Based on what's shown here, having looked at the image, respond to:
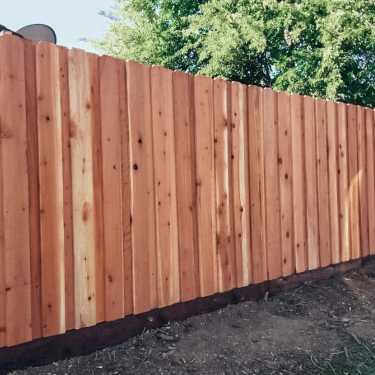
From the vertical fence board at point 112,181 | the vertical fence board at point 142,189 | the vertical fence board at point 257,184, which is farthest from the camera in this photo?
the vertical fence board at point 257,184

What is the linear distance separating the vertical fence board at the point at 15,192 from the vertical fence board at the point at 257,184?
1.91 m

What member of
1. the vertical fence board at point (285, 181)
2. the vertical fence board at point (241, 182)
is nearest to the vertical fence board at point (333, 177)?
the vertical fence board at point (285, 181)

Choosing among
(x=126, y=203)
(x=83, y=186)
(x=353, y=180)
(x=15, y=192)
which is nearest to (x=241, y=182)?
(x=126, y=203)

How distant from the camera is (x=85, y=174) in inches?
110

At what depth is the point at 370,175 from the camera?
511 centimetres

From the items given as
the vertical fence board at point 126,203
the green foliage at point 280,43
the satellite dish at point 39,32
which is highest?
the green foliage at point 280,43

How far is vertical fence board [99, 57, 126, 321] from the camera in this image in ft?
9.45

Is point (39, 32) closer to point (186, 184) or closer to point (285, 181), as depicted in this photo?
point (186, 184)

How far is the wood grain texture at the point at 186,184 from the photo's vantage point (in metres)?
3.32

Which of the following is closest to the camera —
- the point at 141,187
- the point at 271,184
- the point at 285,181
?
the point at 141,187

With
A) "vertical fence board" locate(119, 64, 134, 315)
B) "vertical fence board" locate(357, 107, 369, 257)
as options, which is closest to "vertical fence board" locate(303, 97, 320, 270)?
"vertical fence board" locate(357, 107, 369, 257)

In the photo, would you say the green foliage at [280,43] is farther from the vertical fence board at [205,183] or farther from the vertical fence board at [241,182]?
the vertical fence board at [205,183]

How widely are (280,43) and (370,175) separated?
7.30 m

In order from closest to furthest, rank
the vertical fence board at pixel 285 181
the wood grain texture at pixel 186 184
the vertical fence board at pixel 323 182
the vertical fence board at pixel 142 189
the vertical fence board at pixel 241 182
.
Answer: the vertical fence board at pixel 142 189
the wood grain texture at pixel 186 184
the vertical fence board at pixel 241 182
the vertical fence board at pixel 285 181
the vertical fence board at pixel 323 182
